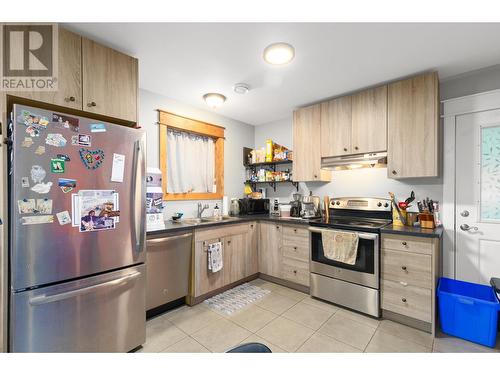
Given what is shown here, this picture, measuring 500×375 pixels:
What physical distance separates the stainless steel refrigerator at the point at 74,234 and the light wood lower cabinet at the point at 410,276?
222 centimetres

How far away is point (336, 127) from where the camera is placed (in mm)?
2732

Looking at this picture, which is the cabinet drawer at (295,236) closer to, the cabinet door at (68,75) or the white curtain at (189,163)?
the white curtain at (189,163)

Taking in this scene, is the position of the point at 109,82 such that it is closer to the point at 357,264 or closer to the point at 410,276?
the point at 357,264

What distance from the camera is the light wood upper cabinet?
9.56ft

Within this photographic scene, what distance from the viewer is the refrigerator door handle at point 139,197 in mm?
1730

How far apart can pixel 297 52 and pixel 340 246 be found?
1910 millimetres

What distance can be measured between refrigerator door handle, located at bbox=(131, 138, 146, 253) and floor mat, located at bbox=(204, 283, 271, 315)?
3.81ft

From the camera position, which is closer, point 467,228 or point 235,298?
point 467,228

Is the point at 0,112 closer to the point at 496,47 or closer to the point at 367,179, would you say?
the point at 367,179

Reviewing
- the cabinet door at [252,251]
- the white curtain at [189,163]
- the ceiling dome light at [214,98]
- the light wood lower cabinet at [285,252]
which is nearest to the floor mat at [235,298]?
the cabinet door at [252,251]

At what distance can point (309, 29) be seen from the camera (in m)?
1.57

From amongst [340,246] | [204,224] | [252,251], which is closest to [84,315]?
[204,224]

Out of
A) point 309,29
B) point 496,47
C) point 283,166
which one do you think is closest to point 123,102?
point 309,29

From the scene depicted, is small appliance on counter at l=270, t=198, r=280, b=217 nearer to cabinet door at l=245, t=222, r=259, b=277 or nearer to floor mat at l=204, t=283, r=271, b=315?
cabinet door at l=245, t=222, r=259, b=277
